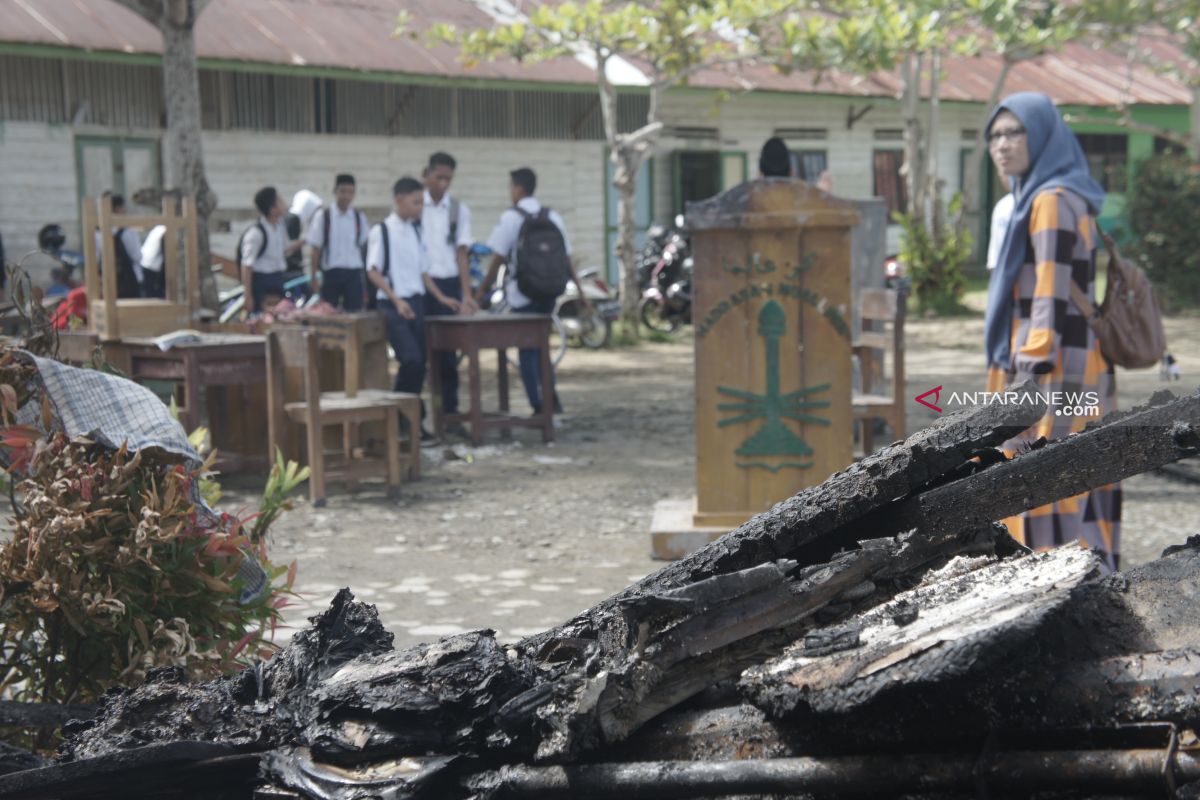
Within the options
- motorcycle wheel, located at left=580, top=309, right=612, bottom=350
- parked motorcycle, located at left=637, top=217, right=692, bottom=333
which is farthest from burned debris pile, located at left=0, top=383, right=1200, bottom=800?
parked motorcycle, located at left=637, top=217, right=692, bottom=333

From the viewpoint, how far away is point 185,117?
1214cm

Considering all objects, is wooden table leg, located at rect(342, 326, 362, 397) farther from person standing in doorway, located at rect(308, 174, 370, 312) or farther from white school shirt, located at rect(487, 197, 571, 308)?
person standing in doorway, located at rect(308, 174, 370, 312)

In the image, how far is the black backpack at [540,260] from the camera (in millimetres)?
11258

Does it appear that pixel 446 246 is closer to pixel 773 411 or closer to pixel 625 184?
pixel 773 411

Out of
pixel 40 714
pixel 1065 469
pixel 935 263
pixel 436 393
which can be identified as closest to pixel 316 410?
pixel 436 393

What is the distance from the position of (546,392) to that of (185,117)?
13.7 ft

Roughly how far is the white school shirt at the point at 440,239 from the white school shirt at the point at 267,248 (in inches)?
81.7

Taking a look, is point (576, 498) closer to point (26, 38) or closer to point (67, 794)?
point (67, 794)

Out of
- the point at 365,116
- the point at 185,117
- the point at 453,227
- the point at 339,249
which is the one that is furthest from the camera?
the point at 365,116

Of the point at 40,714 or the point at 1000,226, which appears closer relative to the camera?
the point at 40,714

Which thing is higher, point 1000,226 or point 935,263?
point 1000,226

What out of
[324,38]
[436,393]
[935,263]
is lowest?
[436,393]

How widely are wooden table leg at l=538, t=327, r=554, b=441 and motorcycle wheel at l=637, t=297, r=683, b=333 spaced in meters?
7.99

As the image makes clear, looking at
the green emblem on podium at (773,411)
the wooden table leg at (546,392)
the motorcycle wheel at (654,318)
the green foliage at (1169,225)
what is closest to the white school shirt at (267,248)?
the wooden table leg at (546,392)
